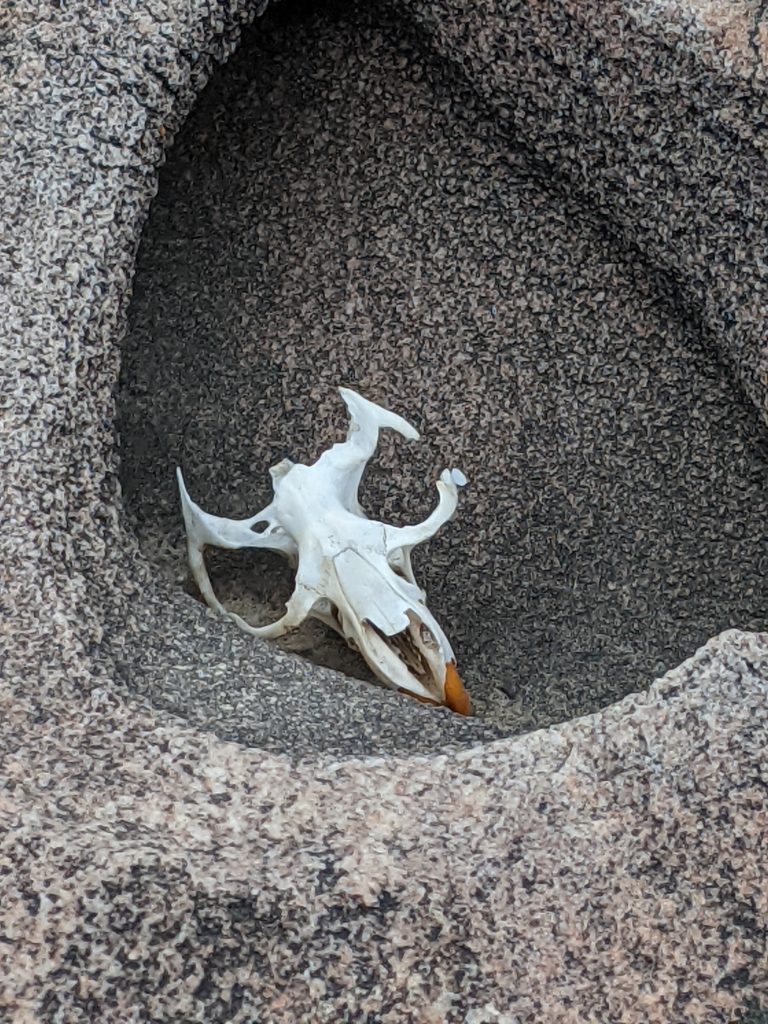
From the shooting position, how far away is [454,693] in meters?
1.15

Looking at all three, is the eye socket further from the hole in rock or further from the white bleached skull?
the hole in rock

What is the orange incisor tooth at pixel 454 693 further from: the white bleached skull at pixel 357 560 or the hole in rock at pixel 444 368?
the hole in rock at pixel 444 368

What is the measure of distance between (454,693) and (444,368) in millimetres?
364

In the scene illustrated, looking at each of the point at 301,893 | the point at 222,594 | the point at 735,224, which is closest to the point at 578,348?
the point at 735,224

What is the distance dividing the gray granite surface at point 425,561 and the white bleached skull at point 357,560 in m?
0.07

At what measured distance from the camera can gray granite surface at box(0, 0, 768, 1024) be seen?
2.60ft

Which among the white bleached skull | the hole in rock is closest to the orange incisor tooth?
the white bleached skull

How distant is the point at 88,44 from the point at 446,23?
0.34 metres

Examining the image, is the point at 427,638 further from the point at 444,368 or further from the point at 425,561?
the point at 444,368

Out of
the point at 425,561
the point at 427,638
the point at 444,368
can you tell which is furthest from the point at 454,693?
the point at 444,368

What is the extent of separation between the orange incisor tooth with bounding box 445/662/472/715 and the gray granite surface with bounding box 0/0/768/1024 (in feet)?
0.29

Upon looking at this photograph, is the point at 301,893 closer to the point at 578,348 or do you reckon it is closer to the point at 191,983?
the point at 191,983

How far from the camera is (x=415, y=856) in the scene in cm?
83

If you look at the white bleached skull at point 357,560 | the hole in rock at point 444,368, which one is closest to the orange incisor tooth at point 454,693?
the white bleached skull at point 357,560
